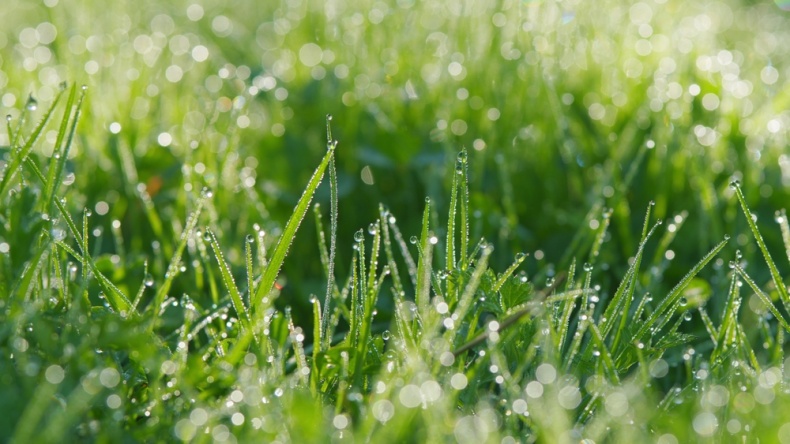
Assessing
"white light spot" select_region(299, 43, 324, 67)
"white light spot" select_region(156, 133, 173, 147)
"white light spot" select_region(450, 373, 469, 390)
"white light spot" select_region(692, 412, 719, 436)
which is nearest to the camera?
"white light spot" select_region(692, 412, 719, 436)

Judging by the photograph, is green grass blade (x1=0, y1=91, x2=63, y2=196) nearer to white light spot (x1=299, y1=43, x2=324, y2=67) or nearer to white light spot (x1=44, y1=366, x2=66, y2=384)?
white light spot (x1=44, y1=366, x2=66, y2=384)

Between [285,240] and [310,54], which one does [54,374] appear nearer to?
[285,240]

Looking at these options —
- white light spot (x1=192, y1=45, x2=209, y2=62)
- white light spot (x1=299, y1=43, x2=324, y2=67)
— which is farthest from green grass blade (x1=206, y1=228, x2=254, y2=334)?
white light spot (x1=192, y1=45, x2=209, y2=62)

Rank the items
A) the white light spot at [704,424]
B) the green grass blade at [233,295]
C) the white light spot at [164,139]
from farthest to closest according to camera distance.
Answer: the white light spot at [164,139]
the green grass blade at [233,295]
the white light spot at [704,424]

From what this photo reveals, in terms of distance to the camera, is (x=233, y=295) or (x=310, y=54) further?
(x=310, y=54)

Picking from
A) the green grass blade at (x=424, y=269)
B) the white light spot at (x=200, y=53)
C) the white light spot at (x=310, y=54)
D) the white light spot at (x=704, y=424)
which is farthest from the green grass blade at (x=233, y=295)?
the white light spot at (x=200, y=53)

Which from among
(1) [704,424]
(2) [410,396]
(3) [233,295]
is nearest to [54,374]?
(3) [233,295]

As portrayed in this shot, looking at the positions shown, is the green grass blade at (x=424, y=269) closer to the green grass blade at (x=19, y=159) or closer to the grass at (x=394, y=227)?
the grass at (x=394, y=227)

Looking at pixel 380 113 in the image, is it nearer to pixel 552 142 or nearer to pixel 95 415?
pixel 552 142
